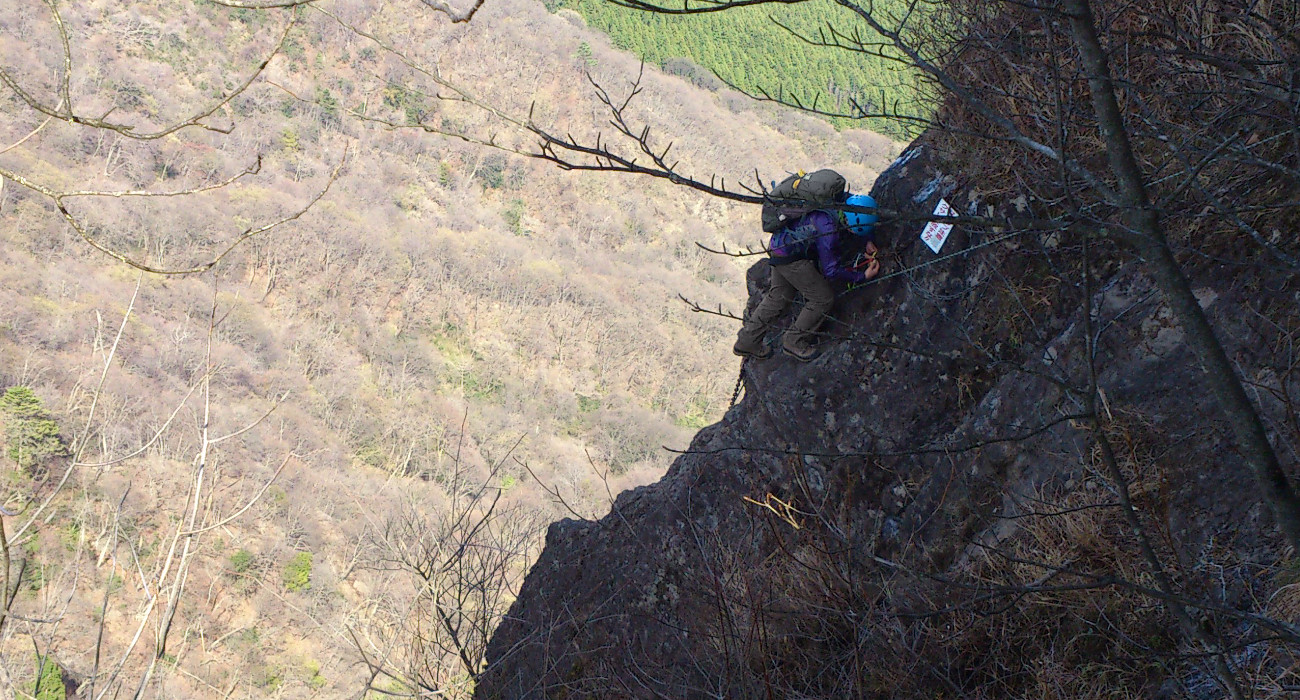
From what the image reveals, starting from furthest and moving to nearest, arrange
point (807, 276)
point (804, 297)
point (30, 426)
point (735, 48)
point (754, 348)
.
→ point (735, 48), point (30, 426), point (754, 348), point (804, 297), point (807, 276)

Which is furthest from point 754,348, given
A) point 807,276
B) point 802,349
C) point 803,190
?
point 803,190

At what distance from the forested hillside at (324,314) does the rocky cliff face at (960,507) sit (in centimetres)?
238

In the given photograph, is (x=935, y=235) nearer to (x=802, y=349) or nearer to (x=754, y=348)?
(x=802, y=349)

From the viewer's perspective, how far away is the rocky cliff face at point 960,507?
2956 millimetres

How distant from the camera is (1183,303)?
5.72ft

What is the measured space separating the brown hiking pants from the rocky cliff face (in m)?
0.24

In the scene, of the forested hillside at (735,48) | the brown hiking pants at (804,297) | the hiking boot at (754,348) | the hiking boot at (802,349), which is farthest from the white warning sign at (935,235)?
the forested hillside at (735,48)

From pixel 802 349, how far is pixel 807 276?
25.3 inches

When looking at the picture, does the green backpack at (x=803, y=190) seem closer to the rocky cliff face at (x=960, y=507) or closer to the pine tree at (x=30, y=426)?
the rocky cliff face at (x=960, y=507)

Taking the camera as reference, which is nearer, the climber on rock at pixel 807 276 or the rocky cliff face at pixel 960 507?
the rocky cliff face at pixel 960 507

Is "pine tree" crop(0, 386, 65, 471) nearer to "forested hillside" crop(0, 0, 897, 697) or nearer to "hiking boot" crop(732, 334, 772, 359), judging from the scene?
"forested hillside" crop(0, 0, 897, 697)

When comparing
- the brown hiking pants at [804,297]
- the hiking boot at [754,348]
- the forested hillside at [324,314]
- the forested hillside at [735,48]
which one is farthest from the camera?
the forested hillside at [735,48]

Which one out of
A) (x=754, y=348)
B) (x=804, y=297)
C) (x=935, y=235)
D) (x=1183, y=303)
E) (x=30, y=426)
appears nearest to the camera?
(x=1183, y=303)

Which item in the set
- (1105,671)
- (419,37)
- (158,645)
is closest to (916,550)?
(1105,671)
